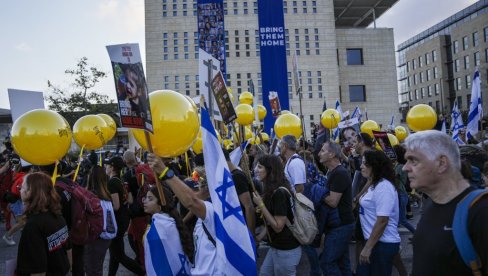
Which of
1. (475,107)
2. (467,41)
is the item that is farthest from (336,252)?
(467,41)

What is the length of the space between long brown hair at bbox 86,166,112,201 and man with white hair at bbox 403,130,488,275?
3813 millimetres

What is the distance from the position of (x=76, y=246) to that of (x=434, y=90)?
2912 inches

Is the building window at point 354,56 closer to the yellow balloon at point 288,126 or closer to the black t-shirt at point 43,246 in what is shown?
the yellow balloon at point 288,126

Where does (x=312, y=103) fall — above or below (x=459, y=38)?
below

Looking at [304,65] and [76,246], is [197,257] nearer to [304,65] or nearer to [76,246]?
[76,246]

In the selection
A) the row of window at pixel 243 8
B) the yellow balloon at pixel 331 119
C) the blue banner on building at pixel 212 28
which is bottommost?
the yellow balloon at pixel 331 119

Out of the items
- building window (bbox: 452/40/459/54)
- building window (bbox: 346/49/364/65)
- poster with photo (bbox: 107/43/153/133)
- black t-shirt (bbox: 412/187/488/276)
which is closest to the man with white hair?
black t-shirt (bbox: 412/187/488/276)

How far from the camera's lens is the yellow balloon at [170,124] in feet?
10.7

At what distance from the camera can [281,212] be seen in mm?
3803

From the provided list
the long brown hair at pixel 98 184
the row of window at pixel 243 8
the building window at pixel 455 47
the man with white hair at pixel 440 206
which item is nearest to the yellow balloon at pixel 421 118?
the long brown hair at pixel 98 184

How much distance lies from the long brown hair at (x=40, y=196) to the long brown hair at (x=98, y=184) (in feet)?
5.43

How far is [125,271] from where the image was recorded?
6629 millimetres

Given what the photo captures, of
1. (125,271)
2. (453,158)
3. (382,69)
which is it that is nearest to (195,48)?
(382,69)

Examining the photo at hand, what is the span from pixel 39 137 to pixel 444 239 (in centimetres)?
363
